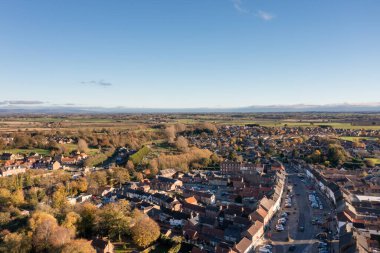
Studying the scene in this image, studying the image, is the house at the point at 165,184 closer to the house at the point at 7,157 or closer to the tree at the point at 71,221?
the tree at the point at 71,221

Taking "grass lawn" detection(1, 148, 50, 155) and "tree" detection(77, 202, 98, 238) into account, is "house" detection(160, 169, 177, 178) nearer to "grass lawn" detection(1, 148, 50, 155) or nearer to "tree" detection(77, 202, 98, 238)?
"tree" detection(77, 202, 98, 238)

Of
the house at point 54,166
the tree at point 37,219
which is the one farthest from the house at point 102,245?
the house at point 54,166

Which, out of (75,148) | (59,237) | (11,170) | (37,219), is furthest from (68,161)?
(59,237)

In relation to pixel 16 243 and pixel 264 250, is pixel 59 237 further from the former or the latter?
pixel 264 250

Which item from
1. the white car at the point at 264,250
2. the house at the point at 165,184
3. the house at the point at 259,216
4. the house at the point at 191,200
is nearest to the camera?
the white car at the point at 264,250

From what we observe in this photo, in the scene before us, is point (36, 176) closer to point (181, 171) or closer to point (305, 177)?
point (181, 171)

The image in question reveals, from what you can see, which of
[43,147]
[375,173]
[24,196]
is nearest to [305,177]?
[375,173]
